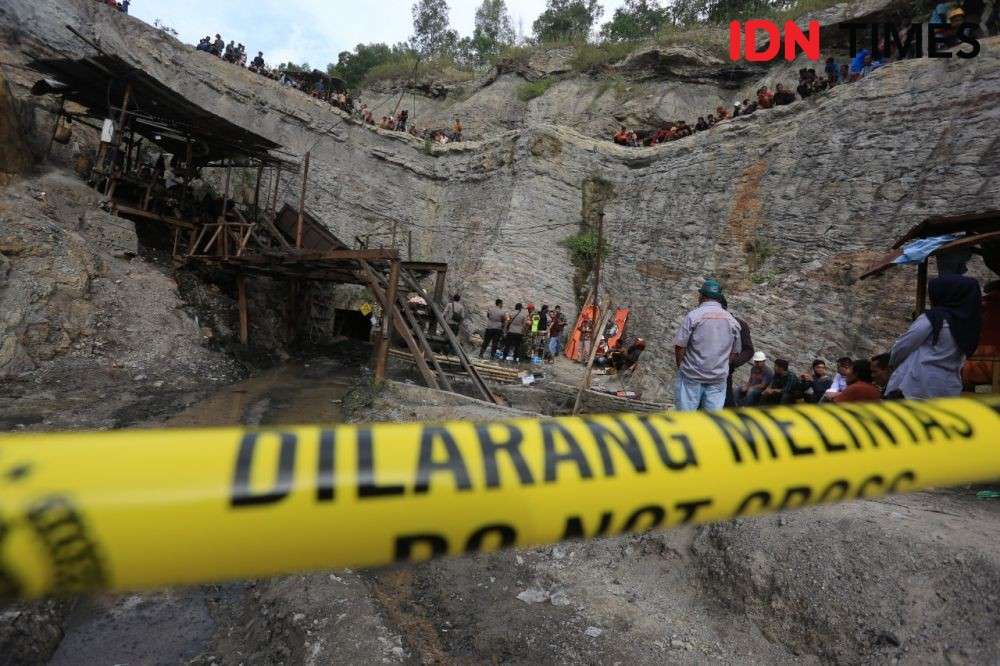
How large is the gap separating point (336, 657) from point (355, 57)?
40.0 metres

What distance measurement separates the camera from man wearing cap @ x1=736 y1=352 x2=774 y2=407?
24.5 feet

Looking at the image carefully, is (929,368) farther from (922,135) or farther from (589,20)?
(589,20)

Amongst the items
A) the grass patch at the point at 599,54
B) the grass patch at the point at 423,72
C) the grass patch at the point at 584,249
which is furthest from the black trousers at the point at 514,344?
the grass patch at the point at 423,72

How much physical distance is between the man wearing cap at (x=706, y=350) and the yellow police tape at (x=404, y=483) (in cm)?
283

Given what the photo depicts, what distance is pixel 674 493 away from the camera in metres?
1.21

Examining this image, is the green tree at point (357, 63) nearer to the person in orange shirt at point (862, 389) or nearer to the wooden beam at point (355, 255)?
the wooden beam at point (355, 255)

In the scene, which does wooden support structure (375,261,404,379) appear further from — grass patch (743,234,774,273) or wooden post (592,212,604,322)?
wooden post (592,212,604,322)

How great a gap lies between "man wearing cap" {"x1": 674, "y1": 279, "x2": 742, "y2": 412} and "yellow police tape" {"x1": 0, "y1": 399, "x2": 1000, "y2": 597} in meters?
2.83

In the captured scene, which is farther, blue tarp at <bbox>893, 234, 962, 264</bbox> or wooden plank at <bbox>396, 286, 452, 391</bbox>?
wooden plank at <bbox>396, 286, 452, 391</bbox>

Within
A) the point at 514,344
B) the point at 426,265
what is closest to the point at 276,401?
the point at 426,265

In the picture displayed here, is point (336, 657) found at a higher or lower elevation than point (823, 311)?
lower

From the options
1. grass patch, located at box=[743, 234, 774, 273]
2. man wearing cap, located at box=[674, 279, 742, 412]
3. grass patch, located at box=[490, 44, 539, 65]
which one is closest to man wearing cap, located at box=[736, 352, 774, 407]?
man wearing cap, located at box=[674, 279, 742, 412]

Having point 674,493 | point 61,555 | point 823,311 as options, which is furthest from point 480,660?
point 823,311

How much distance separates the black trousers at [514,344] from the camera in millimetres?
13416
